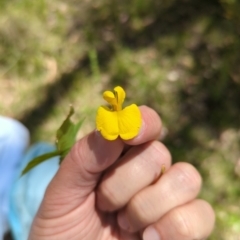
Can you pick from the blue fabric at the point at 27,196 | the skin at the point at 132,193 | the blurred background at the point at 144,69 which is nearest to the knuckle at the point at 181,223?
the skin at the point at 132,193

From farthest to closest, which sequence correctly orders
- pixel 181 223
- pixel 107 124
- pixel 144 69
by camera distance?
pixel 144 69
pixel 181 223
pixel 107 124

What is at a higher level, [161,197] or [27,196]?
[161,197]

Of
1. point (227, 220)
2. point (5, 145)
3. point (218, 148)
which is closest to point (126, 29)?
point (218, 148)

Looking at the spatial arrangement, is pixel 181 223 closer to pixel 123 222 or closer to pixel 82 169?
pixel 123 222

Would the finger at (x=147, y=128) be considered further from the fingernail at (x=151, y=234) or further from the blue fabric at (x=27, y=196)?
the blue fabric at (x=27, y=196)

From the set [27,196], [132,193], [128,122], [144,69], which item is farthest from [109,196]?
[144,69]

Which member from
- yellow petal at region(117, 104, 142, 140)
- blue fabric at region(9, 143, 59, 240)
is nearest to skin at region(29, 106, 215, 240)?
yellow petal at region(117, 104, 142, 140)
